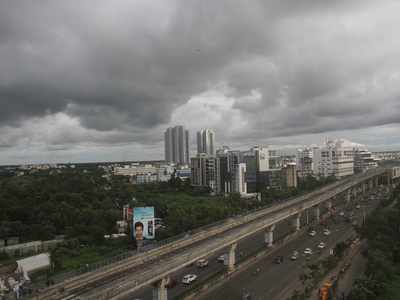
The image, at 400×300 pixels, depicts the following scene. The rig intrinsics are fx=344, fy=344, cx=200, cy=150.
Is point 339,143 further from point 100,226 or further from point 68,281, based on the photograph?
point 68,281

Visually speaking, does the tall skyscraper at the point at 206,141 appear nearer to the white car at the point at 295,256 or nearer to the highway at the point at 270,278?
the highway at the point at 270,278

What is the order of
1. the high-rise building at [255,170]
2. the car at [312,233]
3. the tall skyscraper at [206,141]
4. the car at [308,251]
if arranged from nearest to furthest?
the car at [308,251], the car at [312,233], the high-rise building at [255,170], the tall skyscraper at [206,141]

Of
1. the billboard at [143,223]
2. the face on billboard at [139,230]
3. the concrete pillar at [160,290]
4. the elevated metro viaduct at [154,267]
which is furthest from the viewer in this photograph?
the billboard at [143,223]

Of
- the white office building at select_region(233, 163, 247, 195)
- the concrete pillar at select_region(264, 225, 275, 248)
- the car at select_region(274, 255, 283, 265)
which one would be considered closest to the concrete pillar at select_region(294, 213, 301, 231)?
the concrete pillar at select_region(264, 225, 275, 248)

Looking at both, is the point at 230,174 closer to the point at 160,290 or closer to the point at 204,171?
the point at 204,171

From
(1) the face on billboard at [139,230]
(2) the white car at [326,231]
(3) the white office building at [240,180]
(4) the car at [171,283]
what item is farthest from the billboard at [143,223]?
(3) the white office building at [240,180]

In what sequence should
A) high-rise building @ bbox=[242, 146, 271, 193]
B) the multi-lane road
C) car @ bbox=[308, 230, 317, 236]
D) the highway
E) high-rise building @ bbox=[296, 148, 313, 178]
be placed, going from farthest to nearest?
high-rise building @ bbox=[296, 148, 313, 178] < high-rise building @ bbox=[242, 146, 271, 193] < car @ bbox=[308, 230, 317, 236] < the multi-lane road < the highway

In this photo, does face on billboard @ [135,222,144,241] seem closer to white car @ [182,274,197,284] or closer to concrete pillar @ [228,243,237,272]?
white car @ [182,274,197,284]

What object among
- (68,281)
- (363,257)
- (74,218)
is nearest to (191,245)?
(68,281)

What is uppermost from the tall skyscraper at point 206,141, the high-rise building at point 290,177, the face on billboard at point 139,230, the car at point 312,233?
the tall skyscraper at point 206,141

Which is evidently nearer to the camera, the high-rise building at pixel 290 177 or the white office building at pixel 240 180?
the white office building at pixel 240 180
